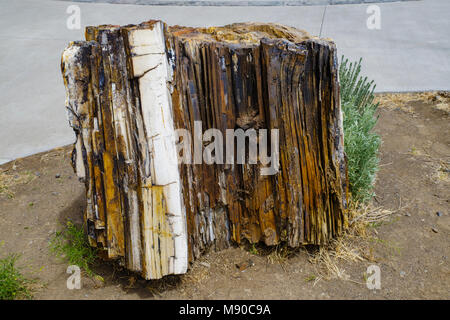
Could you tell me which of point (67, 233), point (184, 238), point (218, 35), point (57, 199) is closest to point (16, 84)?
Answer: point (57, 199)

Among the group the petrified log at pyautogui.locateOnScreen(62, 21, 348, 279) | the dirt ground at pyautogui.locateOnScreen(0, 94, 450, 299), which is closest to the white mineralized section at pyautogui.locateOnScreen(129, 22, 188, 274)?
the petrified log at pyautogui.locateOnScreen(62, 21, 348, 279)

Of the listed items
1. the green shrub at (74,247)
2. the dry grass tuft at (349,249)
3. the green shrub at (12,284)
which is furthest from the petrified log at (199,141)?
the green shrub at (12,284)

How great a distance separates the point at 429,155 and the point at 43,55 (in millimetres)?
5626

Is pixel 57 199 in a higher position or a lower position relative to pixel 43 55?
lower

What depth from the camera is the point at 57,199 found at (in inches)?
153

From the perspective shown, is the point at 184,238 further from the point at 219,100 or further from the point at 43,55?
the point at 43,55

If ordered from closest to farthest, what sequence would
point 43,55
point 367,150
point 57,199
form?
1. point 367,150
2. point 57,199
3. point 43,55

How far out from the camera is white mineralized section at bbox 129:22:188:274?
2.54 metres

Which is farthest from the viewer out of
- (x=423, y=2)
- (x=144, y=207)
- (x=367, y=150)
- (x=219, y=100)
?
(x=423, y=2)

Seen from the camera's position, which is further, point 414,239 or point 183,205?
point 414,239

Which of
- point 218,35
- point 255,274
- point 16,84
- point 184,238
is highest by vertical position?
point 218,35

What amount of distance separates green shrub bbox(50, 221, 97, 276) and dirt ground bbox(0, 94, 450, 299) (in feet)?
0.21

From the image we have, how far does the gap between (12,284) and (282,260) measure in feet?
5.86

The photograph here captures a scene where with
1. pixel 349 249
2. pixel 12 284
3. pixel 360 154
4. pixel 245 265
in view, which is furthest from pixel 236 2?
pixel 12 284
